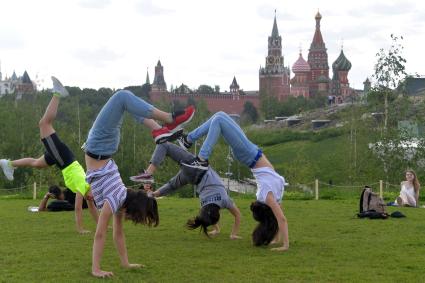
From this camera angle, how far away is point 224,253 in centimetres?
995

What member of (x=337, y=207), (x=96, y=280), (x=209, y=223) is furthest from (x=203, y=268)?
(x=337, y=207)

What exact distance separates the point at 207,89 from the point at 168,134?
16766cm

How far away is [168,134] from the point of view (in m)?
9.03

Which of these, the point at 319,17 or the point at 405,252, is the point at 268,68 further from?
the point at 405,252

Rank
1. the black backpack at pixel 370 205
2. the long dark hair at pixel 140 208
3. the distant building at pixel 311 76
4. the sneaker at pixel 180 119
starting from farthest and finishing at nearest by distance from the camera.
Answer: the distant building at pixel 311 76
the black backpack at pixel 370 205
the sneaker at pixel 180 119
the long dark hair at pixel 140 208

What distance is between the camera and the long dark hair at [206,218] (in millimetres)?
11266

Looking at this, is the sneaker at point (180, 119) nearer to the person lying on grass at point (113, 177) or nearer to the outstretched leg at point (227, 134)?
the person lying on grass at point (113, 177)

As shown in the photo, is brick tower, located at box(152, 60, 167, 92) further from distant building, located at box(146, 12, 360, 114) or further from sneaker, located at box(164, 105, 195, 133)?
sneaker, located at box(164, 105, 195, 133)

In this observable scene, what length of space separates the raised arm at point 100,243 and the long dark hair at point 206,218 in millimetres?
3092

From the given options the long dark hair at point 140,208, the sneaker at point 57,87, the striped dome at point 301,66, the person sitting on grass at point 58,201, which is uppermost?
the striped dome at point 301,66

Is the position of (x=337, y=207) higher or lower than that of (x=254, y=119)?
lower

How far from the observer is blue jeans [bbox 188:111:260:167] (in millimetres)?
9961

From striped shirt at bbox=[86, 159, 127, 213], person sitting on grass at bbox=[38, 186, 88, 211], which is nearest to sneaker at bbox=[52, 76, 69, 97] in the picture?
striped shirt at bbox=[86, 159, 127, 213]

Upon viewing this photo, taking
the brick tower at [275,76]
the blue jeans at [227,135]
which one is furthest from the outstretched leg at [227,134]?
the brick tower at [275,76]
